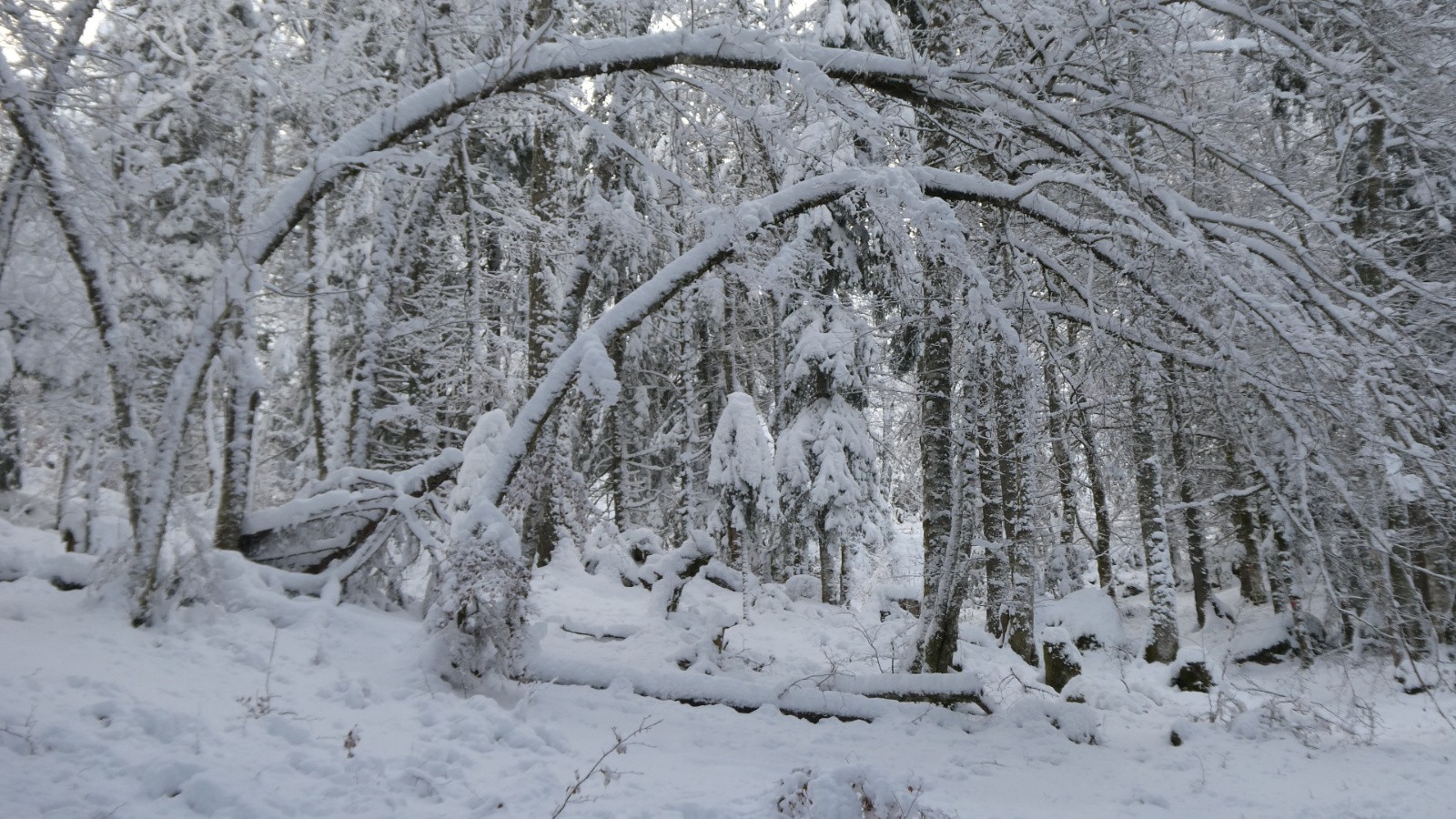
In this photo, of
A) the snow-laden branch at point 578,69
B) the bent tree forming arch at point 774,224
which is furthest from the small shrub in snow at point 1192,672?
the snow-laden branch at point 578,69

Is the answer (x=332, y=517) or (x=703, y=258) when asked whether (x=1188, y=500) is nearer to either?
(x=703, y=258)

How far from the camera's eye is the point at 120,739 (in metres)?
3.59

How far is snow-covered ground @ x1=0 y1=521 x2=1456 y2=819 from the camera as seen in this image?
359cm

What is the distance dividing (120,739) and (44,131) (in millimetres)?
3826

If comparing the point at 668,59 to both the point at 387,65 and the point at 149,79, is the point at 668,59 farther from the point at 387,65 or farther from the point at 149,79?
the point at 387,65

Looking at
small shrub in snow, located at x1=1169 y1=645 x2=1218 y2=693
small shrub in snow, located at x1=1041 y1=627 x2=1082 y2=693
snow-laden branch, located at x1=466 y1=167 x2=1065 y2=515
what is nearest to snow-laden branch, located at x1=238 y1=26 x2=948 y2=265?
snow-laden branch, located at x1=466 y1=167 x2=1065 y2=515

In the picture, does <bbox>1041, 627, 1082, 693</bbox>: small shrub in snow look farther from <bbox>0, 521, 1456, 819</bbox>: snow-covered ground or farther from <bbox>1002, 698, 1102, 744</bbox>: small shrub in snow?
<bbox>1002, 698, 1102, 744</bbox>: small shrub in snow

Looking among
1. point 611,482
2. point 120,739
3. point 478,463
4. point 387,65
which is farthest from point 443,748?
point 611,482

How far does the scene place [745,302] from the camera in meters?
9.02

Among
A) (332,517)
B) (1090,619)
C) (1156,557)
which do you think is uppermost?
(1156,557)

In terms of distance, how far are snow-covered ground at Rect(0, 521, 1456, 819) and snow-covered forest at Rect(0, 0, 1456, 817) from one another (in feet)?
0.18

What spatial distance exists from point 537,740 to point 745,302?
18.0ft

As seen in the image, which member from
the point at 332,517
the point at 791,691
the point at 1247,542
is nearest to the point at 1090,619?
the point at 1247,542

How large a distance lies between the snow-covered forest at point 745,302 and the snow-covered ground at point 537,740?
0.06m
